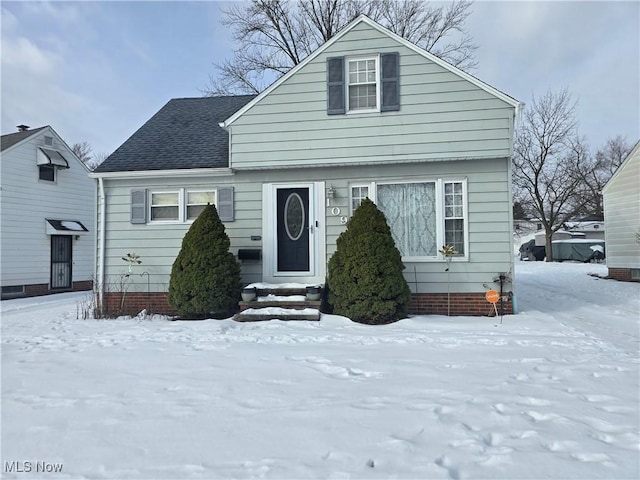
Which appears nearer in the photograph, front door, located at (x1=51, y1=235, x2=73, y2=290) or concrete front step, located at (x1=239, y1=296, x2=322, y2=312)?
concrete front step, located at (x1=239, y1=296, x2=322, y2=312)

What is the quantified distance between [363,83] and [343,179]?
2042 millimetres

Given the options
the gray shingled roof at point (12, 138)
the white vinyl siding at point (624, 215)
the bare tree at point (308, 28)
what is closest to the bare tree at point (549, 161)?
the bare tree at point (308, 28)

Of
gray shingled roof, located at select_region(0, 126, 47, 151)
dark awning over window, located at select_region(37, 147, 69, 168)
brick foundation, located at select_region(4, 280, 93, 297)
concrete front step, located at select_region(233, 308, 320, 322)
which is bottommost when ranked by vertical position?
brick foundation, located at select_region(4, 280, 93, 297)

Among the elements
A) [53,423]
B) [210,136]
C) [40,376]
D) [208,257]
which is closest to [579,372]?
[53,423]

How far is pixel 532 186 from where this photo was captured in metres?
30.7

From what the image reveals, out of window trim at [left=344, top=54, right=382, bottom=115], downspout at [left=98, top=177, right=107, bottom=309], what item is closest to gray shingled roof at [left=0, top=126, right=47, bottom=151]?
downspout at [left=98, top=177, right=107, bottom=309]

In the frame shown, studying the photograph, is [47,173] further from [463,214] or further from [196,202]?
[463,214]

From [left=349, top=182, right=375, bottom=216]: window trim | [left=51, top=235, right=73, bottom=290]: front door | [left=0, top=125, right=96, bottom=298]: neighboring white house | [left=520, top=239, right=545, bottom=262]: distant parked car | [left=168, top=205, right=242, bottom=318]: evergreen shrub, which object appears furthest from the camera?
[left=520, top=239, right=545, bottom=262]: distant parked car

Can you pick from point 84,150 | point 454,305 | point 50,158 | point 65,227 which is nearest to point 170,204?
point 454,305

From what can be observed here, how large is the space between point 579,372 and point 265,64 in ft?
63.7

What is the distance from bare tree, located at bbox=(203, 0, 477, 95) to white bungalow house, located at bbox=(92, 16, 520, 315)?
40.0ft

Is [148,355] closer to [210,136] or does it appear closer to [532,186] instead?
[210,136]

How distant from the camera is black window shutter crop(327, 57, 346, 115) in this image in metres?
8.65

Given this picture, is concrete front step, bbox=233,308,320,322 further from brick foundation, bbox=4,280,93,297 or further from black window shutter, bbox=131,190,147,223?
brick foundation, bbox=4,280,93,297
